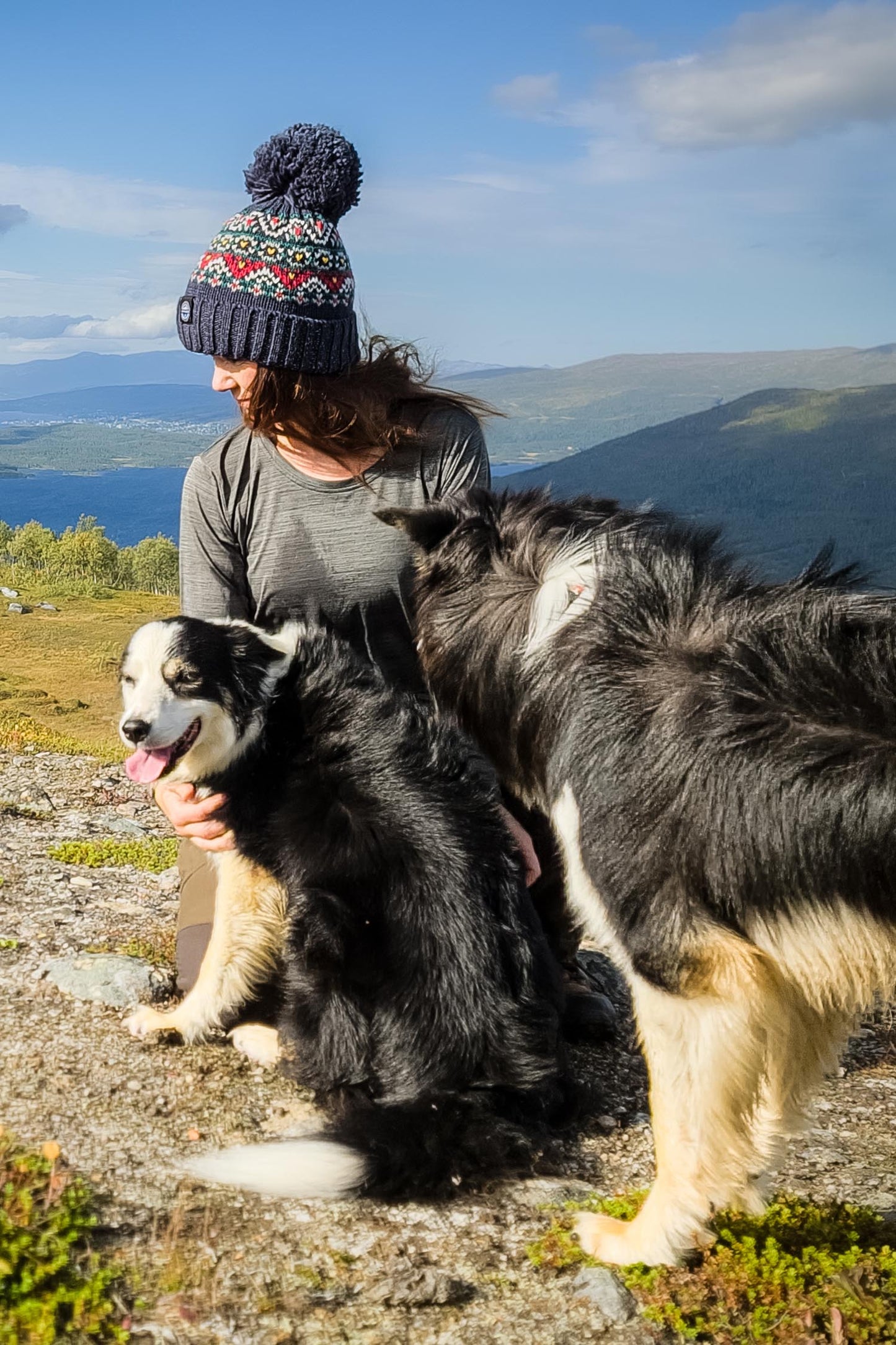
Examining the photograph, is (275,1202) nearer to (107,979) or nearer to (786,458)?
(107,979)

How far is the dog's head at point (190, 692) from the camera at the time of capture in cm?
345

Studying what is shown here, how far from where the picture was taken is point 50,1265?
2.31 m

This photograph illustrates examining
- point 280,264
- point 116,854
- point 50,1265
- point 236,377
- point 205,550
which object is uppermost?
point 280,264

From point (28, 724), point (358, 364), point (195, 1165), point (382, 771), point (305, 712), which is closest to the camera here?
point (195, 1165)

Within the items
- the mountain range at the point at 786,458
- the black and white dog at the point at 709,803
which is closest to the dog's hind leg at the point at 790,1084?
the black and white dog at the point at 709,803

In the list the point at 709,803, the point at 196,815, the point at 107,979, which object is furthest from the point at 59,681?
the point at 709,803

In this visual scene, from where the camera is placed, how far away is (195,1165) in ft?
9.47

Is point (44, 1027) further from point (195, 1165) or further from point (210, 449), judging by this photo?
point (210, 449)

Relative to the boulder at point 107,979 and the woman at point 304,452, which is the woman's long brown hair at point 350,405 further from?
the boulder at point 107,979

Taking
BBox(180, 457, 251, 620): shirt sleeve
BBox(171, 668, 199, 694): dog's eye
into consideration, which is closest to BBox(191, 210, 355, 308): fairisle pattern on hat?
BBox(180, 457, 251, 620): shirt sleeve

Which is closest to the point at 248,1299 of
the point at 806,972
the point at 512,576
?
the point at 806,972

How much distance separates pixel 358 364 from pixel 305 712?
1407 mm

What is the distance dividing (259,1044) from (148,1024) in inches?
16.2

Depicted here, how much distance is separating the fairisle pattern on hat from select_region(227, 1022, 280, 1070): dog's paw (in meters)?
2.62
